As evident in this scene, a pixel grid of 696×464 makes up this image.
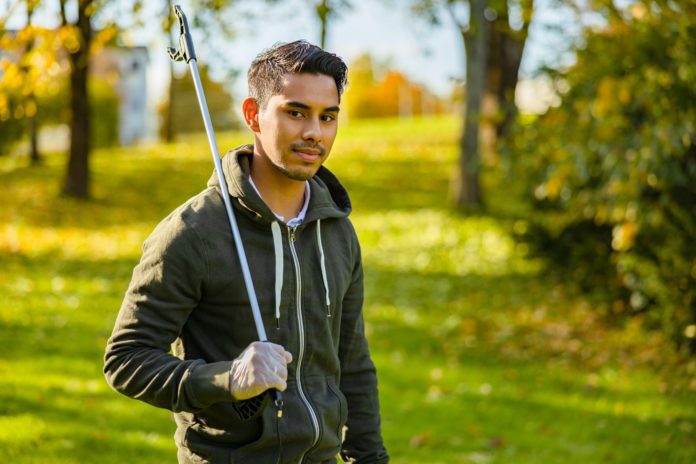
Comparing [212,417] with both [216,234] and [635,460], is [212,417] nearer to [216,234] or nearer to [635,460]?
[216,234]

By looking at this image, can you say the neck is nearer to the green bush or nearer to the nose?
the nose

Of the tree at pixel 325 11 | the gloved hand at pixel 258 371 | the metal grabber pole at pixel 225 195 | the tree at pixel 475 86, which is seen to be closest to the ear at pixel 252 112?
the metal grabber pole at pixel 225 195

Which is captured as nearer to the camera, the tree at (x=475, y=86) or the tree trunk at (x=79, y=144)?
the tree at (x=475, y=86)

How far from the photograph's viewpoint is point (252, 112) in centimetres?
268

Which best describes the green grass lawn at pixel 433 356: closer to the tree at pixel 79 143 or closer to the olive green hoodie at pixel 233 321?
the tree at pixel 79 143

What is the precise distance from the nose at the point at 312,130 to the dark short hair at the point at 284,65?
0.41ft

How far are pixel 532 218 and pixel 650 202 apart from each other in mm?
3132

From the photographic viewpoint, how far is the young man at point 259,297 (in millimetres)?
2348

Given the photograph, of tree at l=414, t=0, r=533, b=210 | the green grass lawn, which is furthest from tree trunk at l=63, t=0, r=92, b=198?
tree at l=414, t=0, r=533, b=210

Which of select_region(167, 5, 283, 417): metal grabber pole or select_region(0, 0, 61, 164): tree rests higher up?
select_region(0, 0, 61, 164): tree

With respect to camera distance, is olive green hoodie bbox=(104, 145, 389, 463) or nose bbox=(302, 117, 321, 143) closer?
olive green hoodie bbox=(104, 145, 389, 463)

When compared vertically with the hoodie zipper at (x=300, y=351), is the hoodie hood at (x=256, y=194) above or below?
above

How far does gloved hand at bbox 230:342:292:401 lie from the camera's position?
86.6 inches

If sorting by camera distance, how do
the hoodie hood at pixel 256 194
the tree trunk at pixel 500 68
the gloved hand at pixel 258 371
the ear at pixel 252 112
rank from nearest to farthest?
the gloved hand at pixel 258 371, the hoodie hood at pixel 256 194, the ear at pixel 252 112, the tree trunk at pixel 500 68
